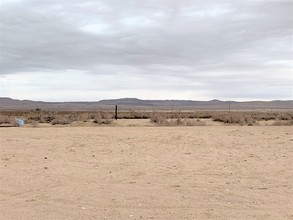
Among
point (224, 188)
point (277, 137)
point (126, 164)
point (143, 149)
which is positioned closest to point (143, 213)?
point (224, 188)

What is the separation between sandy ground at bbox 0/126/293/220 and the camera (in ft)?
23.7

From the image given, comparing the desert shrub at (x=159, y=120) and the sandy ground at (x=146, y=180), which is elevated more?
the desert shrub at (x=159, y=120)

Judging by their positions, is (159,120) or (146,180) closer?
(146,180)

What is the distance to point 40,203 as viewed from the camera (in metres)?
7.74

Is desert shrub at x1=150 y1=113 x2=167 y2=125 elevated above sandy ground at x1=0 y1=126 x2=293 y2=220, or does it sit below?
above

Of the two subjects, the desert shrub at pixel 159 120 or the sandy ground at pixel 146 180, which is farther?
the desert shrub at pixel 159 120

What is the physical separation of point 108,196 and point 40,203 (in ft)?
4.09

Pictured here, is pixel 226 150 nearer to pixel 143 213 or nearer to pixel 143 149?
pixel 143 149

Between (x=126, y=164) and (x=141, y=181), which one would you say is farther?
(x=126, y=164)

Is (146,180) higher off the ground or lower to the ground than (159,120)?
lower

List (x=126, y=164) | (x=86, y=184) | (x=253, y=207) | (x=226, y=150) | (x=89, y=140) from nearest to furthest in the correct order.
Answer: (x=253, y=207)
(x=86, y=184)
(x=126, y=164)
(x=226, y=150)
(x=89, y=140)

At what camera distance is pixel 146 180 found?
9.84 meters

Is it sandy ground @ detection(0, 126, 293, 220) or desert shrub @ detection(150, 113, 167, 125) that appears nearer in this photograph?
sandy ground @ detection(0, 126, 293, 220)

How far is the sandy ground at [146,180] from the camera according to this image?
7.23m
